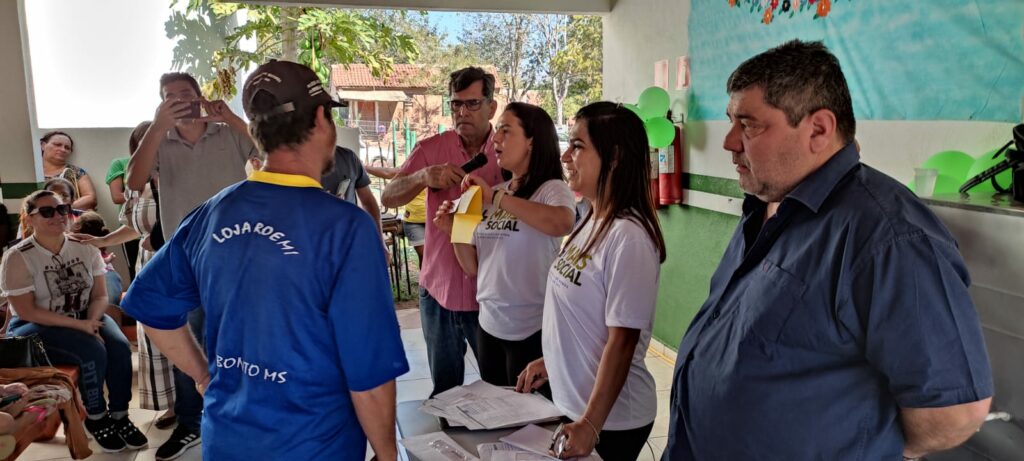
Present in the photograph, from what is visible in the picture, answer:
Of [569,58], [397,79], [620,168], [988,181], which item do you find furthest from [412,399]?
[397,79]

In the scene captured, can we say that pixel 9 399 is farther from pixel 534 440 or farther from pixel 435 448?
pixel 534 440

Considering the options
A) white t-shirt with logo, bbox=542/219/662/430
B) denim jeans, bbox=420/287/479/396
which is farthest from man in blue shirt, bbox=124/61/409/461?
denim jeans, bbox=420/287/479/396

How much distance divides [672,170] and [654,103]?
1.42 ft

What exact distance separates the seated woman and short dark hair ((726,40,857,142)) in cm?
601

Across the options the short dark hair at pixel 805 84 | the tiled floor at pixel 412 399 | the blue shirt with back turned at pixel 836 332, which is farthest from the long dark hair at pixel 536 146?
the tiled floor at pixel 412 399

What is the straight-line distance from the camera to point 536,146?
222 cm

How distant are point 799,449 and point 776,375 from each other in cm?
13

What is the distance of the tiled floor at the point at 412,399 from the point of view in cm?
313

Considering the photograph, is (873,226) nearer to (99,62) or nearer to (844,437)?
(844,437)

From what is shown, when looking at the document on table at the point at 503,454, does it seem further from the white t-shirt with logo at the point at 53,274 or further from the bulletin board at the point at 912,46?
the white t-shirt with logo at the point at 53,274

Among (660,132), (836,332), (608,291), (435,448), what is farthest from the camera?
(660,132)

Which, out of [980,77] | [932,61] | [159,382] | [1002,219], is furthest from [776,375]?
[159,382]

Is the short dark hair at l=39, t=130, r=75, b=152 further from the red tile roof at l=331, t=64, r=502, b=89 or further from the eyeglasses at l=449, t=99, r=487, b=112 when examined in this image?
the eyeglasses at l=449, t=99, r=487, b=112

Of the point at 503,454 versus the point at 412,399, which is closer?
the point at 503,454
